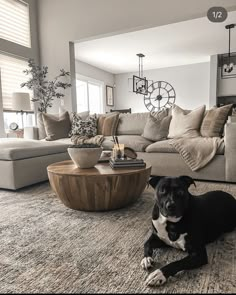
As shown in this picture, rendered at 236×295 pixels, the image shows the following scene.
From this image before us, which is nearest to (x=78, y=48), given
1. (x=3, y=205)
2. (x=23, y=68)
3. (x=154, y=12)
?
(x=23, y=68)

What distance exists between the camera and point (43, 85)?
482 cm

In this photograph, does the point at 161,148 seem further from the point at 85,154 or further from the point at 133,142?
the point at 85,154

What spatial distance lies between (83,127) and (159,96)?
556 cm

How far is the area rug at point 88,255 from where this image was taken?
962 millimetres

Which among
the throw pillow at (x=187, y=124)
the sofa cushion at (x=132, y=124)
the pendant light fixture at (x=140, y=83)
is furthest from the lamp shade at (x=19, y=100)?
the pendant light fixture at (x=140, y=83)

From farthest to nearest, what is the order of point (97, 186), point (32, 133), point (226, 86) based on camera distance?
point (226, 86) < point (32, 133) < point (97, 186)

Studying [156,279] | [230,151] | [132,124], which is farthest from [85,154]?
[132,124]

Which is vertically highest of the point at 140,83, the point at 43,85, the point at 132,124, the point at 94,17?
the point at 94,17

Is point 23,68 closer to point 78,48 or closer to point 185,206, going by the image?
point 78,48

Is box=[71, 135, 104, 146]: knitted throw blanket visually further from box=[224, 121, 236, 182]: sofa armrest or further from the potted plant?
box=[224, 121, 236, 182]: sofa armrest

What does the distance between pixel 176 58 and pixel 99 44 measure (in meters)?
2.68

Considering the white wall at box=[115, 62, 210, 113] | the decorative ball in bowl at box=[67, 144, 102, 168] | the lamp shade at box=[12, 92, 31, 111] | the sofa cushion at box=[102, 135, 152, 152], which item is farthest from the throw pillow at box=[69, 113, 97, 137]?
the white wall at box=[115, 62, 210, 113]

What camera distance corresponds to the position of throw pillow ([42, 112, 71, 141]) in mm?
3775

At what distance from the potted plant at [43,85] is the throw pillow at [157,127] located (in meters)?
2.04
